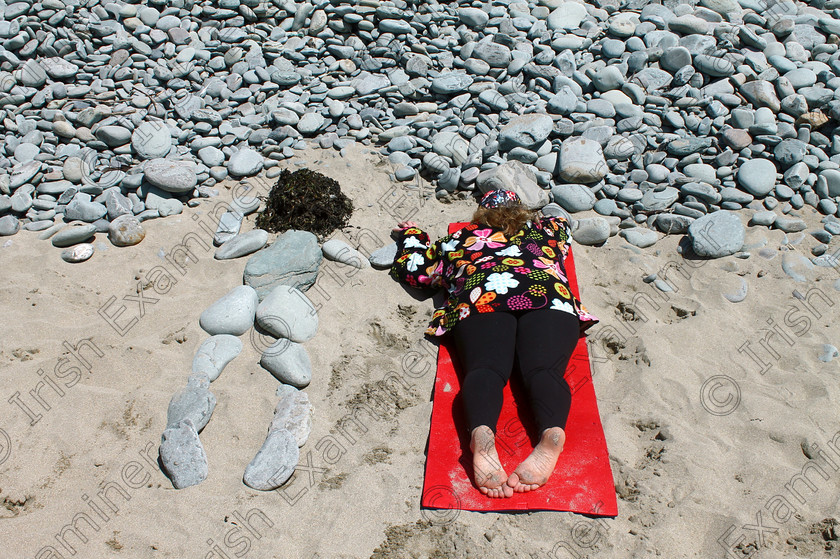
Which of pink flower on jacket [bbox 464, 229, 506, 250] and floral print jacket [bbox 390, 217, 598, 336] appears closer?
floral print jacket [bbox 390, 217, 598, 336]

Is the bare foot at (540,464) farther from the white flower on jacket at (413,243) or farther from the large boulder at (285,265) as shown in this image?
the large boulder at (285,265)

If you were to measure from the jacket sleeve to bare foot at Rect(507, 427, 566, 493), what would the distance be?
1.41 meters

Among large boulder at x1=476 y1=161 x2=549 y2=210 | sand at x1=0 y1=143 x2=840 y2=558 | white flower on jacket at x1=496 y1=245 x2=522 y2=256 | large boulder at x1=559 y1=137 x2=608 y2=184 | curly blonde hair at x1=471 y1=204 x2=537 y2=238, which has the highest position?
curly blonde hair at x1=471 y1=204 x2=537 y2=238

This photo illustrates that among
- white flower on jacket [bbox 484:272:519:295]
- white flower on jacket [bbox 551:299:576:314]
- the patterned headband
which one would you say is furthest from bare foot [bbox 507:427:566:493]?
the patterned headband

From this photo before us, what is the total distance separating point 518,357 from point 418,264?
111 centimetres

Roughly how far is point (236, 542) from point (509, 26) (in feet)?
17.5

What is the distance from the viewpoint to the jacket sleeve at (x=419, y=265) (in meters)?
4.21

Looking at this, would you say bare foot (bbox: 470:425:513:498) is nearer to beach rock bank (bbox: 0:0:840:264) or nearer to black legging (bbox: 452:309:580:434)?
black legging (bbox: 452:309:580:434)

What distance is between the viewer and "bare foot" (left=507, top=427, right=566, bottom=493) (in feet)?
9.78

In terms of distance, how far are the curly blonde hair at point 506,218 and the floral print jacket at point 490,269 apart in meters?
0.03

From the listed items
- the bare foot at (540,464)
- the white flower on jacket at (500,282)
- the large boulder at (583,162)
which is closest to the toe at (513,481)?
the bare foot at (540,464)

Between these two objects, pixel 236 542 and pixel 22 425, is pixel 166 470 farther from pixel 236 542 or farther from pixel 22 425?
pixel 22 425

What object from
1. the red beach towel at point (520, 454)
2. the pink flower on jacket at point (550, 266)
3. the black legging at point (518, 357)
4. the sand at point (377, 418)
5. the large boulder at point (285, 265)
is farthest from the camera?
the large boulder at point (285, 265)

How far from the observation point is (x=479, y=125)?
17.7ft
